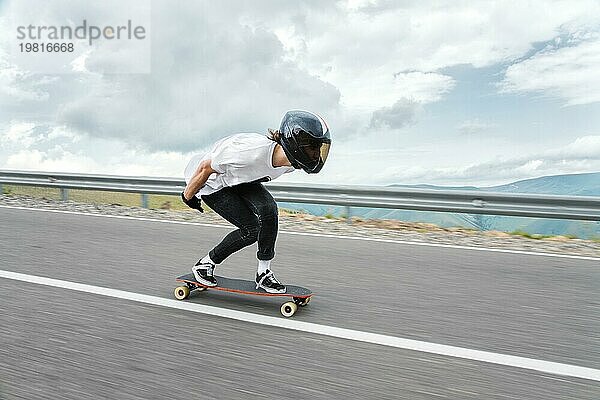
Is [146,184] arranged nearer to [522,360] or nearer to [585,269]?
[585,269]

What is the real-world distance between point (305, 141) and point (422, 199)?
563 centimetres

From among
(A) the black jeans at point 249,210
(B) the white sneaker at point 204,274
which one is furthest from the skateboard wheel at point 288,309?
(B) the white sneaker at point 204,274

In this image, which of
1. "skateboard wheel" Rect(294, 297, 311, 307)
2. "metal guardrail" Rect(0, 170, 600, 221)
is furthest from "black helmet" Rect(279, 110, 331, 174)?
"metal guardrail" Rect(0, 170, 600, 221)

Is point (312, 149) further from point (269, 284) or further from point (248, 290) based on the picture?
point (248, 290)

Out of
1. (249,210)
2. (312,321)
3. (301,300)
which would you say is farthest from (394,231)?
(312,321)

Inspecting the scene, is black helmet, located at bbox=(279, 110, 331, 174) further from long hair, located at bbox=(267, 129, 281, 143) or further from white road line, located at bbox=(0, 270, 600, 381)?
white road line, located at bbox=(0, 270, 600, 381)

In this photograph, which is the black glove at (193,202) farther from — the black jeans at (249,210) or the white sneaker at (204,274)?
the white sneaker at (204,274)

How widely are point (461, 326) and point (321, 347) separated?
3.81 feet

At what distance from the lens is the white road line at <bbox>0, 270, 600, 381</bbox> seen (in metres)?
4.34

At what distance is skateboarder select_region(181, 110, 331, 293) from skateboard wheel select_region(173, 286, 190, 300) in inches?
6.3

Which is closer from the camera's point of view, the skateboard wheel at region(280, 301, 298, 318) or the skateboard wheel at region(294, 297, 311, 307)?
the skateboard wheel at region(280, 301, 298, 318)

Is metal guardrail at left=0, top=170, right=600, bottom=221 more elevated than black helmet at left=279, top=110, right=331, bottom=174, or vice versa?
black helmet at left=279, top=110, right=331, bottom=174

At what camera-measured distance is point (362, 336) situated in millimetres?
4918

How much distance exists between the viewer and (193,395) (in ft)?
12.8
